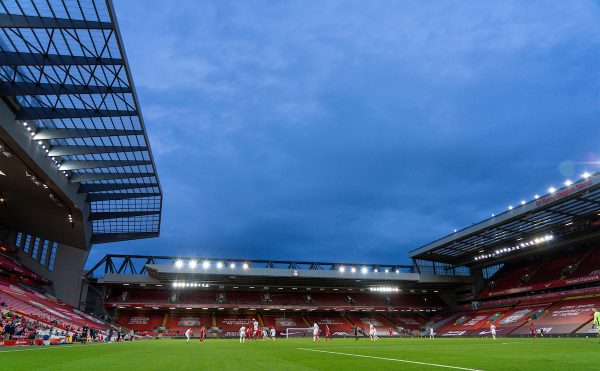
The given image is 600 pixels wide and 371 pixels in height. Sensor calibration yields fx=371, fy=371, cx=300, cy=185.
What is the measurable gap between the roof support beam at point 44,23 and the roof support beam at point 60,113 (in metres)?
9.46

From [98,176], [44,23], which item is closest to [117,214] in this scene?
[98,176]

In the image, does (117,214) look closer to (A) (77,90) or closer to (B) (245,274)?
(B) (245,274)

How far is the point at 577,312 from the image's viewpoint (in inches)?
1850

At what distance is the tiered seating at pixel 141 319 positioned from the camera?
63312 millimetres

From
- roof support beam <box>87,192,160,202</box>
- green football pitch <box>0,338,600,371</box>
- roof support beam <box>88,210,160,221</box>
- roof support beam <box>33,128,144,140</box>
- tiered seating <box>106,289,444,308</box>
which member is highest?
roof support beam <box>33,128,144,140</box>

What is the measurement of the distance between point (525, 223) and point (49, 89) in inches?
2311

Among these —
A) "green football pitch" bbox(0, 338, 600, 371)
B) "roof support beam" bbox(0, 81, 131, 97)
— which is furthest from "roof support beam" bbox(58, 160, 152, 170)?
"green football pitch" bbox(0, 338, 600, 371)

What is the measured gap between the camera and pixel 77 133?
34156 millimetres

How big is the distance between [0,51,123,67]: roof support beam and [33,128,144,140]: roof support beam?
9324 millimetres

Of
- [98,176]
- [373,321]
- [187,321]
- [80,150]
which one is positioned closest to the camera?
[80,150]

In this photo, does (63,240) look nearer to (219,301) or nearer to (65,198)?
(65,198)

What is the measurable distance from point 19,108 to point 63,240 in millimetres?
32895

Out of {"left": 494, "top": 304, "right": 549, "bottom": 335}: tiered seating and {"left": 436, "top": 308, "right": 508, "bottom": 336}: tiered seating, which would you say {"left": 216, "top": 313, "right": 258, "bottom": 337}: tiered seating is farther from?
{"left": 494, "top": 304, "right": 549, "bottom": 335}: tiered seating

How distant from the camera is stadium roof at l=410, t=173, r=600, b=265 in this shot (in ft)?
141
